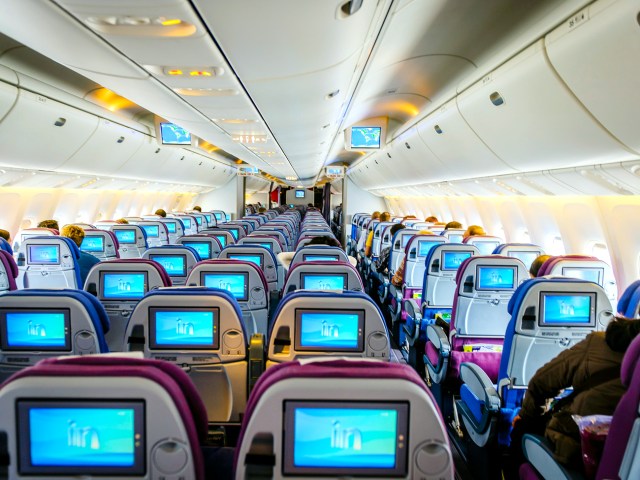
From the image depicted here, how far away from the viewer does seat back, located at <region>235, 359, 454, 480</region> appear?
5.46ft

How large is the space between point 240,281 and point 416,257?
3588mm

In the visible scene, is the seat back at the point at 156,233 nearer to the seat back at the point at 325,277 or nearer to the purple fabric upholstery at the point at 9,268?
the purple fabric upholstery at the point at 9,268

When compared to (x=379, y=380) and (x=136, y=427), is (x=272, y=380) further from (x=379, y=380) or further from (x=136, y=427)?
(x=136, y=427)

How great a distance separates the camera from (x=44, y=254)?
7316mm

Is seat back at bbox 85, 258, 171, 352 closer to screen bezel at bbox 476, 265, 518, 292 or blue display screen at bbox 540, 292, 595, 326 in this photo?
screen bezel at bbox 476, 265, 518, 292

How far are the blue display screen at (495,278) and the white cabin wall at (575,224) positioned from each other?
96.9 inches

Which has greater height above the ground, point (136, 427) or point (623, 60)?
point (623, 60)

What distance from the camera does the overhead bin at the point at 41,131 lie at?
6.59 m

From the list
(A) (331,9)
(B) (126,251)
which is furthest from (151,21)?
(B) (126,251)

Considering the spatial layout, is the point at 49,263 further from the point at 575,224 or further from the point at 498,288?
the point at 575,224

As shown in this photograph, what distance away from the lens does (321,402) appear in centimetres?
167

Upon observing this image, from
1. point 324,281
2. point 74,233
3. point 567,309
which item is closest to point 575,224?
point 567,309

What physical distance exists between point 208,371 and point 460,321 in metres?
2.78

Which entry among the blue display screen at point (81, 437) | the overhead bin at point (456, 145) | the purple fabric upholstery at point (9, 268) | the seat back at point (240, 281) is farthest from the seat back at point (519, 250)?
the blue display screen at point (81, 437)
